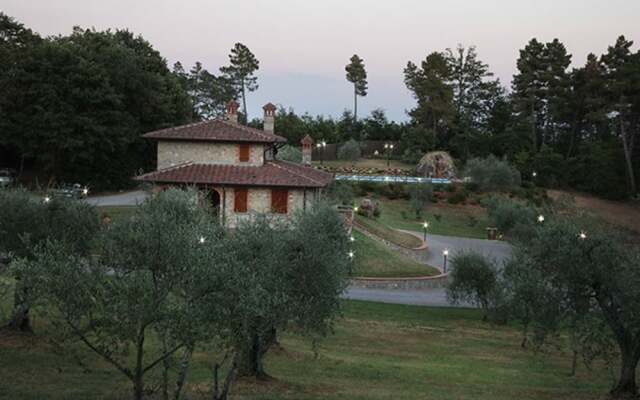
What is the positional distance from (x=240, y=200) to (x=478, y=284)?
618 inches

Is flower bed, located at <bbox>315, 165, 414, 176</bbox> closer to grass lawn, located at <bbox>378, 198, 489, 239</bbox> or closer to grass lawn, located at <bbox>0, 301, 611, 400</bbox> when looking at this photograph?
grass lawn, located at <bbox>378, 198, 489, 239</bbox>

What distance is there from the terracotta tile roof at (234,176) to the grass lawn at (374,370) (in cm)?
1186

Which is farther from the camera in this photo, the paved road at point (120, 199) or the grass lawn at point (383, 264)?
the paved road at point (120, 199)

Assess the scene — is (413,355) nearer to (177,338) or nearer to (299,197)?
(177,338)

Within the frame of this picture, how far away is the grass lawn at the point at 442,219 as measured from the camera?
199ft

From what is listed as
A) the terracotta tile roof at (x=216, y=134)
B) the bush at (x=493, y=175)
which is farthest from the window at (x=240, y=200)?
the bush at (x=493, y=175)

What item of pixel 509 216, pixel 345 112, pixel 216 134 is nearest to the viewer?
pixel 216 134

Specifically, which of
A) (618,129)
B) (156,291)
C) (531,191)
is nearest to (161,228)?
(156,291)

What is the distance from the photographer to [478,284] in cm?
3322

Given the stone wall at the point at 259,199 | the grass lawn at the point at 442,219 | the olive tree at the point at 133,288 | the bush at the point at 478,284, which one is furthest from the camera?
the grass lawn at the point at 442,219

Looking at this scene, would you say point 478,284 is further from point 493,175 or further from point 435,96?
point 435,96

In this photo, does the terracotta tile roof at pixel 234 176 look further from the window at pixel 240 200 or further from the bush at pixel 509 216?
the bush at pixel 509 216

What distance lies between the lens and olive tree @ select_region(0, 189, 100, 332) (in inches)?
767

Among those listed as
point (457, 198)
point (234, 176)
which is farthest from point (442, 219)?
point (234, 176)
